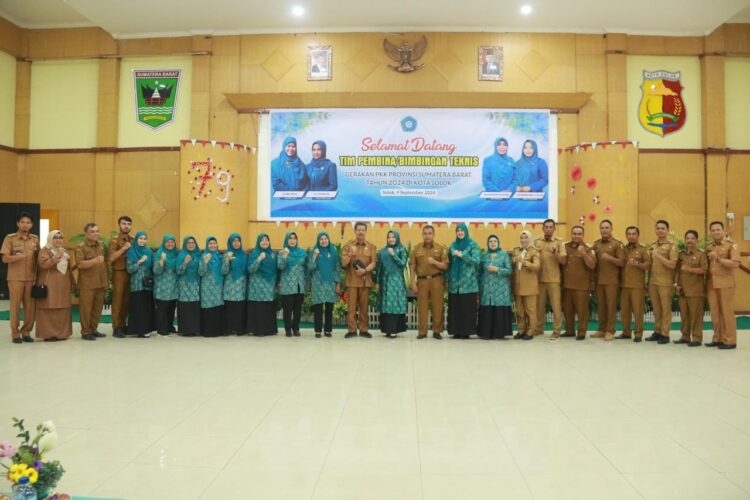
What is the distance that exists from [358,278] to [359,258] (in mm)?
235

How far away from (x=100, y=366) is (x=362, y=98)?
610 centimetres

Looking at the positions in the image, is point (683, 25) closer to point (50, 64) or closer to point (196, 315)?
point (196, 315)

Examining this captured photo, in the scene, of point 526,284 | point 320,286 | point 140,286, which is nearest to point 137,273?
point 140,286

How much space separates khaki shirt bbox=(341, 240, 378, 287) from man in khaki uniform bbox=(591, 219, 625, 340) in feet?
8.38

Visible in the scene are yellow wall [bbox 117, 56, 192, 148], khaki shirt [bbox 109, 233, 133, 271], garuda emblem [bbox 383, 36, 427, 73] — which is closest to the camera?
khaki shirt [bbox 109, 233, 133, 271]

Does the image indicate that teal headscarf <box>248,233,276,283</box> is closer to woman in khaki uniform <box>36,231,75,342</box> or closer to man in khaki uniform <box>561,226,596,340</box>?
woman in khaki uniform <box>36,231,75,342</box>

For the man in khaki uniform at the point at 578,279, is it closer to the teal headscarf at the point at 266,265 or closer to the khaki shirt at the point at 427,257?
the khaki shirt at the point at 427,257

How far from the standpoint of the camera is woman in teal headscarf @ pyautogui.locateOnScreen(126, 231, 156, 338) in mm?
6148

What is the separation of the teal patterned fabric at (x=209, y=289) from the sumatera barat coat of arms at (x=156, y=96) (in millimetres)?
4486

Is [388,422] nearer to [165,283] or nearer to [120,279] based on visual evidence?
[165,283]

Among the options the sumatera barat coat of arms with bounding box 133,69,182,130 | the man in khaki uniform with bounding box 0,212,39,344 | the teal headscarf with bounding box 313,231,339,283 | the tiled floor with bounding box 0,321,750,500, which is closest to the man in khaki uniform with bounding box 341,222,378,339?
the teal headscarf with bounding box 313,231,339,283

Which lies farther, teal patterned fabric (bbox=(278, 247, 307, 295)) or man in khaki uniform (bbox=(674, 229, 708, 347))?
teal patterned fabric (bbox=(278, 247, 307, 295))

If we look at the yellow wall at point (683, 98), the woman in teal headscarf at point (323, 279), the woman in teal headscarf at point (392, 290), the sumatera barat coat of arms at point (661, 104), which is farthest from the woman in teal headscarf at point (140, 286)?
the sumatera barat coat of arms at point (661, 104)

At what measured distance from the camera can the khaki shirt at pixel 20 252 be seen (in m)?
5.74
